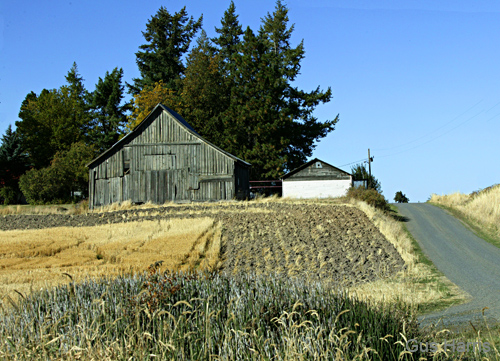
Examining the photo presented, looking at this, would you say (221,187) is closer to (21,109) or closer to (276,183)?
(276,183)

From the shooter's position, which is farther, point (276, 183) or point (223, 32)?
point (223, 32)

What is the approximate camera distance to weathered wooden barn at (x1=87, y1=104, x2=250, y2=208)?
41.1m

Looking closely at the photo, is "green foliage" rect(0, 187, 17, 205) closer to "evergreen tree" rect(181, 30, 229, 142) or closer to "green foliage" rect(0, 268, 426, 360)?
"evergreen tree" rect(181, 30, 229, 142)

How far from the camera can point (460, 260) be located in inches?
858

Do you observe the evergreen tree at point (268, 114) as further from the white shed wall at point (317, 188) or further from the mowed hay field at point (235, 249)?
the mowed hay field at point (235, 249)

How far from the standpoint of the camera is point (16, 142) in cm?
6272

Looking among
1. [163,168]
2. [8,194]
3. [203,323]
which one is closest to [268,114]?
[163,168]

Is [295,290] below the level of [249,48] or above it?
below

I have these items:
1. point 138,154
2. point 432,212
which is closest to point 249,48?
point 138,154

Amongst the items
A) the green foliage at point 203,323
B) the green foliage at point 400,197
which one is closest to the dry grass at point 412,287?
the green foliage at point 203,323

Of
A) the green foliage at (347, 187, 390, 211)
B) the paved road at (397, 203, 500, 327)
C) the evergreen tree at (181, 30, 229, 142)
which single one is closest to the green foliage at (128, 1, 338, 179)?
the evergreen tree at (181, 30, 229, 142)

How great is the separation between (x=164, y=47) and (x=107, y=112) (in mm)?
12725

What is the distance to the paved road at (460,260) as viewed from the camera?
12.4 m

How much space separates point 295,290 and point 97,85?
2750 inches
